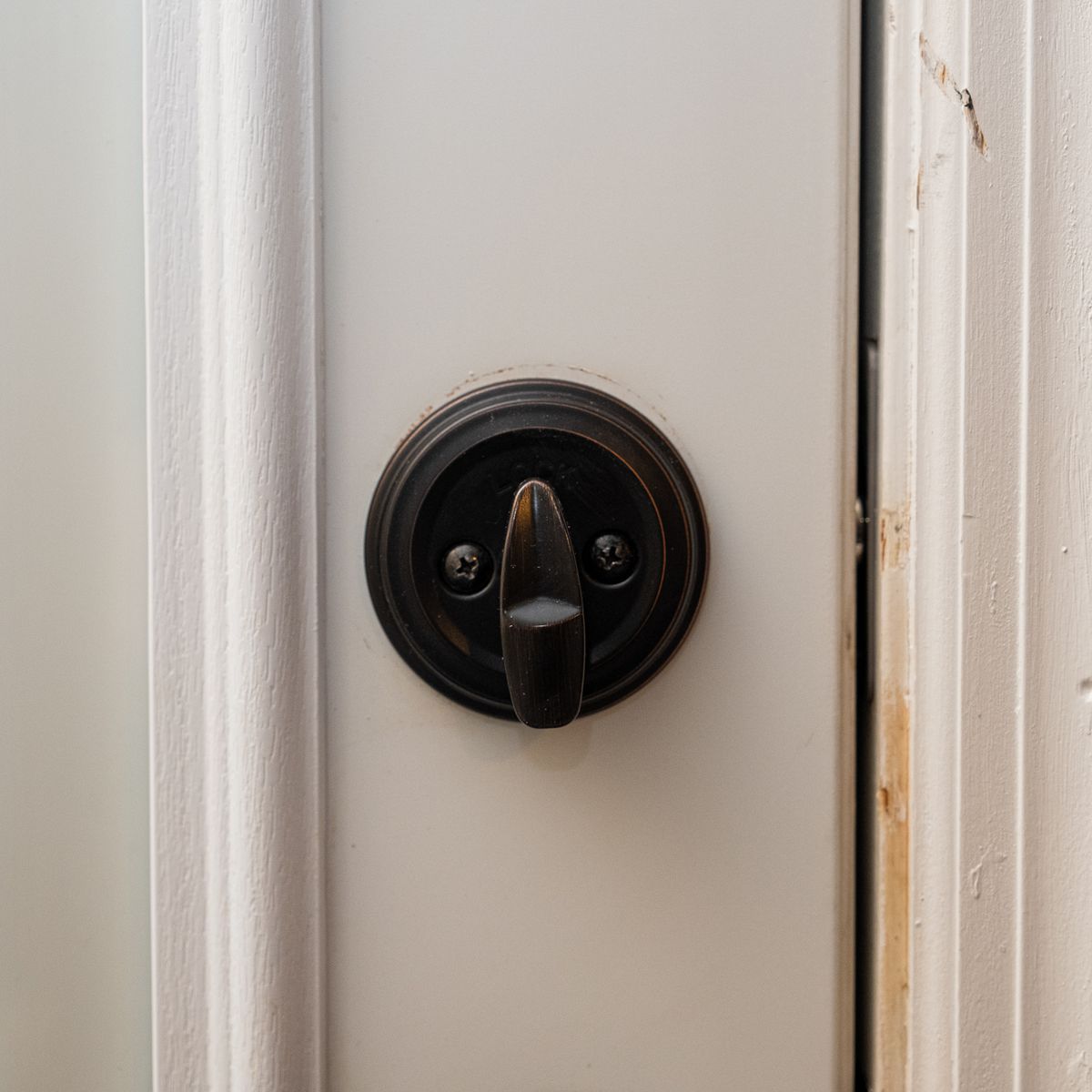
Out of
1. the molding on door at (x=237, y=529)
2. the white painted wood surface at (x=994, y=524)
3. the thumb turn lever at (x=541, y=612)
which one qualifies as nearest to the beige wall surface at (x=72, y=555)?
the molding on door at (x=237, y=529)

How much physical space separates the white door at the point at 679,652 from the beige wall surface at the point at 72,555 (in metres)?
0.09

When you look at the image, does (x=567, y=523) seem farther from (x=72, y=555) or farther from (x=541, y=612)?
(x=72, y=555)

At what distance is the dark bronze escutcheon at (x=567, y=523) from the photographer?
255mm

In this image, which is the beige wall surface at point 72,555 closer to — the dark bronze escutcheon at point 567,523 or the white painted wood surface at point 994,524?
the dark bronze escutcheon at point 567,523

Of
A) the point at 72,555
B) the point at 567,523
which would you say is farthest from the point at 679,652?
the point at 72,555

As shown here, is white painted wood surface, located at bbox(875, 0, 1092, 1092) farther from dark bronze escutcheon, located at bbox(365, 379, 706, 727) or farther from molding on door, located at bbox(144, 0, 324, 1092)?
molding on door, located at bbox(144, 0, 324, 1092)

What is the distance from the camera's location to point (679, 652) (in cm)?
27

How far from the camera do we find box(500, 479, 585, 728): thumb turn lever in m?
0.23

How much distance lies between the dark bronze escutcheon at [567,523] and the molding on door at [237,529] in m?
0.04

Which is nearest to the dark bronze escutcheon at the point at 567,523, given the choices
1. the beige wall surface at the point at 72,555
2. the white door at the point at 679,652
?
the white door at the point at 679,652

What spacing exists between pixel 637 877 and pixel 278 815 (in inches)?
5.0

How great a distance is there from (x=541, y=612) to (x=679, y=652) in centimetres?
6

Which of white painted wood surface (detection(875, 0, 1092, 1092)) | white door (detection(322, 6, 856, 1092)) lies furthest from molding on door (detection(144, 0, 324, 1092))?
white painted wood surface (detection(875, 0, 1092, 1092))

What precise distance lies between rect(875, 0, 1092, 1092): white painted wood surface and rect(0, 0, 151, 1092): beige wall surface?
0.28 meters
